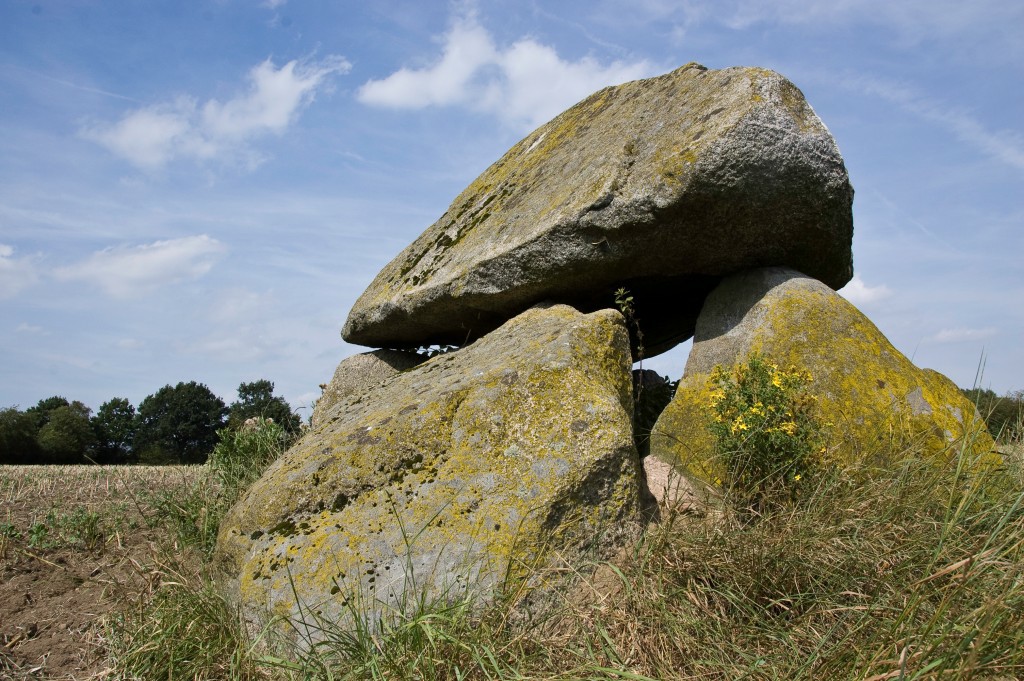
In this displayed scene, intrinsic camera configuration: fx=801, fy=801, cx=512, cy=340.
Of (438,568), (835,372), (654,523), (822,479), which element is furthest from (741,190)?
(438,568)

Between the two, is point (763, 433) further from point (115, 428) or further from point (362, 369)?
point (115, 428)

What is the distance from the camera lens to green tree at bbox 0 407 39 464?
27.3 m

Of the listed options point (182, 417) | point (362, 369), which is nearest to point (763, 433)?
point (362, 369)

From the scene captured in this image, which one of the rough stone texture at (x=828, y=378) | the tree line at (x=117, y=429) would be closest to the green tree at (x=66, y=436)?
the tree line at (x=117, y=429)

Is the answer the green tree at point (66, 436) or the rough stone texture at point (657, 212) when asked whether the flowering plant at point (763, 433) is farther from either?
the green tree at point (66, 436)

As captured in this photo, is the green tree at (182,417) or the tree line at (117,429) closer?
the tree line at (117,429)

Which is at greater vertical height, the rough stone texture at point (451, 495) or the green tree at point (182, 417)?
the green tree at point (182, 417)

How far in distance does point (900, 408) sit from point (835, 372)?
538 millimetres

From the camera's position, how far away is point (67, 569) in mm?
6184

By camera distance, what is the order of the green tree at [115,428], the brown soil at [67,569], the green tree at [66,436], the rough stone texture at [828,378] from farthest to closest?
1. the green tree at [115,428]
2. the green tree at [66,436]
3. the rough stone texture at [828,378]
4. the brown soil at [67,569]

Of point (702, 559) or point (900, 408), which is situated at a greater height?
point (900, 408)

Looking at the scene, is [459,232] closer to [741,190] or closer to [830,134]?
[741,190]

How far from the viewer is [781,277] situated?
6766 mm

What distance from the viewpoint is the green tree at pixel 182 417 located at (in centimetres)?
3473
